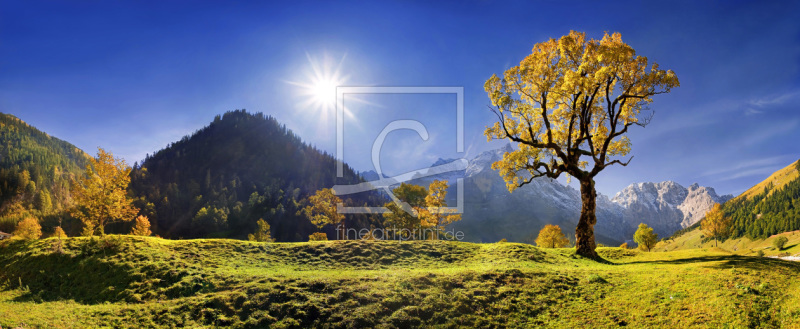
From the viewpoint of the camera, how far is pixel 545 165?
98.5 feet

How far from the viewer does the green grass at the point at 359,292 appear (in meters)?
12.8

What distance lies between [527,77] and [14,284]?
3912cm

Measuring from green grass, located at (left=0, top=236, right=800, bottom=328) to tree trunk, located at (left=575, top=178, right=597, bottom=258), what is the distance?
13.6ft

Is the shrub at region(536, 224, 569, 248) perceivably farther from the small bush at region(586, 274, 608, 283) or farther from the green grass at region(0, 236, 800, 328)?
the small bush at region(586, 274, 608, 283)

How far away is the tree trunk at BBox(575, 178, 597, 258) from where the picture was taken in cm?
2775

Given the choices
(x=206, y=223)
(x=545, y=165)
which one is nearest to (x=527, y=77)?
(x=545, y=165)

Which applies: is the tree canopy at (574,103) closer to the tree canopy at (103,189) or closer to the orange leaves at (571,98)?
the orange leaves at (571,98)

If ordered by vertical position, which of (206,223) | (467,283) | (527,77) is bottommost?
(206,223)

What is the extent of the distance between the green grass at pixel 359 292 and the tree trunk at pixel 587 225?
163 inches

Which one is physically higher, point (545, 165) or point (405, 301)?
point (545, 165)

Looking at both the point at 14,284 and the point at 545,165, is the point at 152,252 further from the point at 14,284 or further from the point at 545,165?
the point at 545,165

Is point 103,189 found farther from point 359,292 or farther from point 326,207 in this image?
point 359,292

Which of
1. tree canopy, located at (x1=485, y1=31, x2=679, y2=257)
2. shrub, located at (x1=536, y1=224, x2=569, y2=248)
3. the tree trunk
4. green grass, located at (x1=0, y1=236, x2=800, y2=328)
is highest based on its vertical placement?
tree canopy, located at (x1=485, y1=31, x2=679, y2=257)

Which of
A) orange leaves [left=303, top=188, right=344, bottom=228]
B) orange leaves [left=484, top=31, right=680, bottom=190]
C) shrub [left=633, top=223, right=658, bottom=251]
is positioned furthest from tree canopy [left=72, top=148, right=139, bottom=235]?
shrub [left=633, top=223, right=658, bottom=251]
